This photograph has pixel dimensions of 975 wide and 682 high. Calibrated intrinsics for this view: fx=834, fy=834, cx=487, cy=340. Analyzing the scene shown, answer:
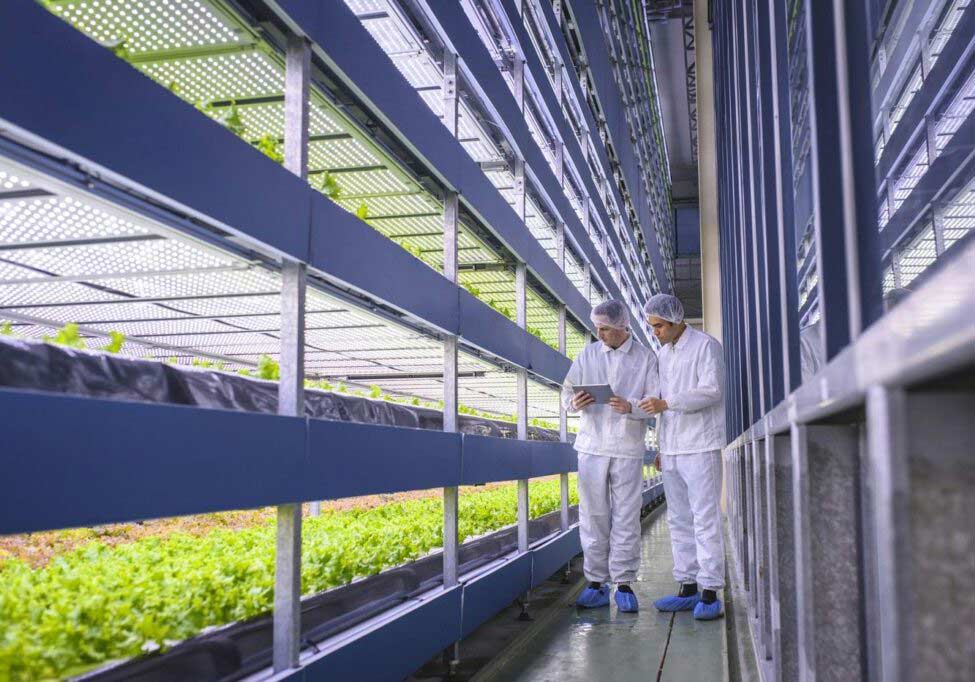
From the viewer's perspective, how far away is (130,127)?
182 centimetres

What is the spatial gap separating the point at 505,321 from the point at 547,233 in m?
2.11

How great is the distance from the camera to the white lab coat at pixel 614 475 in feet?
16.3

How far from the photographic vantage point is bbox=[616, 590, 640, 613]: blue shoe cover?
190 inches

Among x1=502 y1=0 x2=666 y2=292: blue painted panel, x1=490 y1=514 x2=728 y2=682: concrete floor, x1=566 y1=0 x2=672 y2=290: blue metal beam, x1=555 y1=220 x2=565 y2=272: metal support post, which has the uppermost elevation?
x1=566 y1=0 x2=672 y2=290: blue metal beam

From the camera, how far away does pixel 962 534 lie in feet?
2.36

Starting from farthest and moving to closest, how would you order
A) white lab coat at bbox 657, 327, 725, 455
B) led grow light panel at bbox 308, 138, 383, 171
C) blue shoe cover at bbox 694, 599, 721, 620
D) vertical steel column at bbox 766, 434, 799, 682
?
white lab coat at bbox 657, 327, 725, 455 → blue shoe cover at bbox 694, 599, 721, 620 → led grow light panel at bbox 308, 138, 383, 171 → vertical steel column at bbox 766, 434, 799, 682

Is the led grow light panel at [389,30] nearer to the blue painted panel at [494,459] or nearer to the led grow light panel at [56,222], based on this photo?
the led grow light panel at [56,222]

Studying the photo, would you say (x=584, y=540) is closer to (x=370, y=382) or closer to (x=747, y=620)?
(x=747, y=620)

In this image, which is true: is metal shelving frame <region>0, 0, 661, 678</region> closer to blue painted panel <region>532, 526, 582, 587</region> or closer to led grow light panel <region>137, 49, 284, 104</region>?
led grow light panel <region>137, 49, 284, 104</region>

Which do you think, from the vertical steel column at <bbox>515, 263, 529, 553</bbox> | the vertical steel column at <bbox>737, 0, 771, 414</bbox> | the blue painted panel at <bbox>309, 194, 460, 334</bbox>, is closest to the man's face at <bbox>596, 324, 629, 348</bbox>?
the vertical steel column at <bbox>515, 263, 529, 553</bbox>

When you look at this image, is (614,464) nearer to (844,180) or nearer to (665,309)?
(665,309)

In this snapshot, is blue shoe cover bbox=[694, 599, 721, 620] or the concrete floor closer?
the concrete floor

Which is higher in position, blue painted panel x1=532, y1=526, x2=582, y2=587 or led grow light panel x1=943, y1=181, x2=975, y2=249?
led grow light panel x1=943, y1=181, x2=975, y2=249

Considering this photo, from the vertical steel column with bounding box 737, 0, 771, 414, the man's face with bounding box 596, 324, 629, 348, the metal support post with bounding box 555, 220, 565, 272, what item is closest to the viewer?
the vertical steel column with bounding box 737, 0, 771, 414
